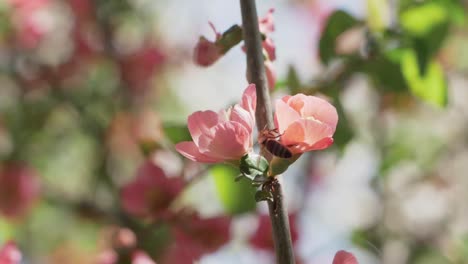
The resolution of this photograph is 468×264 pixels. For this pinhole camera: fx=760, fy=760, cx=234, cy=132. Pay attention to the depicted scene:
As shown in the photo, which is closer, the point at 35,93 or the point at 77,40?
the point at 35,93

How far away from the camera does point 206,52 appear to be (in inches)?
22.8

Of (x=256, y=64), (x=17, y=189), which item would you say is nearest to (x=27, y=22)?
(x=17, y=189)

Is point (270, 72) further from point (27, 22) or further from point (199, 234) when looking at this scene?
point (27, 22)

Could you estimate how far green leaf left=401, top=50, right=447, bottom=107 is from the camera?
773 millimetres

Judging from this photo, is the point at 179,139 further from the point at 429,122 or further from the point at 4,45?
the point at 429,122

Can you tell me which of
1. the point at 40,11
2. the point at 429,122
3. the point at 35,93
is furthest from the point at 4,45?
the point at 429,122

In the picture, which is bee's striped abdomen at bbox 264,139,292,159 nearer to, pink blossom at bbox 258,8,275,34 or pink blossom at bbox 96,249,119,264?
pink blossom at bbox 258,8,275,34

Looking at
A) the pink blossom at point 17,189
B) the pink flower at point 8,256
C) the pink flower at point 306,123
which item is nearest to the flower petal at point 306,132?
the pink flower at point 306,123

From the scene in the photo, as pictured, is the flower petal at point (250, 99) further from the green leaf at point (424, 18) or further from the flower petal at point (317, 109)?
the green leaf at point (424, 18)

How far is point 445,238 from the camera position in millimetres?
1618

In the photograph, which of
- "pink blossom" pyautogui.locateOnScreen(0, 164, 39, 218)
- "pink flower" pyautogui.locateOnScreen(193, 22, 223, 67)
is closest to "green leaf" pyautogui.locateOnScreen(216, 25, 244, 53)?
"pink flower" pyautogui.locateOnScreen(193, 22, 223, 67)

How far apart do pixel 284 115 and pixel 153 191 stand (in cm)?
39

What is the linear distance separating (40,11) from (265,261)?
113 cm

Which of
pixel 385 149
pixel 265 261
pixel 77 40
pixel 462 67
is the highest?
pixel 77 40
